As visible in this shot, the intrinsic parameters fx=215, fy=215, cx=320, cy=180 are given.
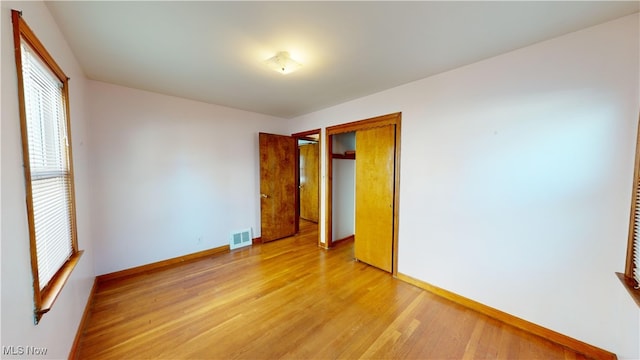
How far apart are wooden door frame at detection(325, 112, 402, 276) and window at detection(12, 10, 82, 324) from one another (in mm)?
2884

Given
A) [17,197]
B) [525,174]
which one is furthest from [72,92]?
[525,174]

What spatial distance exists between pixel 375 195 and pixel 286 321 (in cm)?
184

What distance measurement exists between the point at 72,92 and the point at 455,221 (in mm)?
3825

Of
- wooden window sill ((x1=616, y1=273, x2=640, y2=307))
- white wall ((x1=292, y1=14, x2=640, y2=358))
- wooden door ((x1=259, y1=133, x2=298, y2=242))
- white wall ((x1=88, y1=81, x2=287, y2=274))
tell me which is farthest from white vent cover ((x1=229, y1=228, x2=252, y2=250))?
wooden window sill ((x1=616, y1=273, x2=640, y2=307))

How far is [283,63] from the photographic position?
1960 millimetres

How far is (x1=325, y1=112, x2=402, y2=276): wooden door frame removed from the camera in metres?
2.70

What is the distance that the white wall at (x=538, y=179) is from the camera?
1.50 meters

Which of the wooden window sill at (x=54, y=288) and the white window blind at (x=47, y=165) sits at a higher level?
the white window blind at (x=47, y=165)

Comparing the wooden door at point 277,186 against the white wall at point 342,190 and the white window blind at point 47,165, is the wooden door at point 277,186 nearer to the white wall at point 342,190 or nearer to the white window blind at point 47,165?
the white wall at point 342,190

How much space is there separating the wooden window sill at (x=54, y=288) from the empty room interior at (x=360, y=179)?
0.04ft

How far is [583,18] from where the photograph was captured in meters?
1.48

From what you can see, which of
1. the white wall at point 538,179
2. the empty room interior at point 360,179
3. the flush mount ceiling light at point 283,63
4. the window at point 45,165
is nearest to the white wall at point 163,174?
the empty room interior at point 360,179

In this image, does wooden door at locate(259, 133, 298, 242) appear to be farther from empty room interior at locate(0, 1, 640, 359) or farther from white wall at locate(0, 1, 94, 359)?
white wall at locate(0, 1, 94, 359)

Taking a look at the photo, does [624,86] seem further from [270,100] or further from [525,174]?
[270,100]
